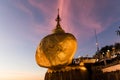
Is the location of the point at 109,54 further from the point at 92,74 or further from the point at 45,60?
the point at 45,60

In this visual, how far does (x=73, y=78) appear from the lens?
20375mm

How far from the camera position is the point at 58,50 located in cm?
2052

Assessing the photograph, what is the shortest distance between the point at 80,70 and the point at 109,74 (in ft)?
9.23

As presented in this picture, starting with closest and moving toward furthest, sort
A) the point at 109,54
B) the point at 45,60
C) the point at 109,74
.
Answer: the point at 109,74 < the point at 45,60 < the point at 109,54

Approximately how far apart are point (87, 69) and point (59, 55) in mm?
3431

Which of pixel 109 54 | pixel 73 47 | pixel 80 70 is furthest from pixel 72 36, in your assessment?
pixel 109 54

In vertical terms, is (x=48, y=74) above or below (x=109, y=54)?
below

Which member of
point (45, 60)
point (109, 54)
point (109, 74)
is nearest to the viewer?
point (109, 74)

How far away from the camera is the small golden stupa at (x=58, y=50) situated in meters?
20.4

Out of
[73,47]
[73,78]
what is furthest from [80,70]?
[73,47]

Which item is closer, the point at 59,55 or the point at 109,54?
the point at 59,55

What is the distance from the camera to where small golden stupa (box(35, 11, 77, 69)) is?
20438 millimetres

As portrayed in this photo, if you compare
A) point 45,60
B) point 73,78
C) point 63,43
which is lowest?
point 73,78

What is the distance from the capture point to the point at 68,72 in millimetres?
20531
